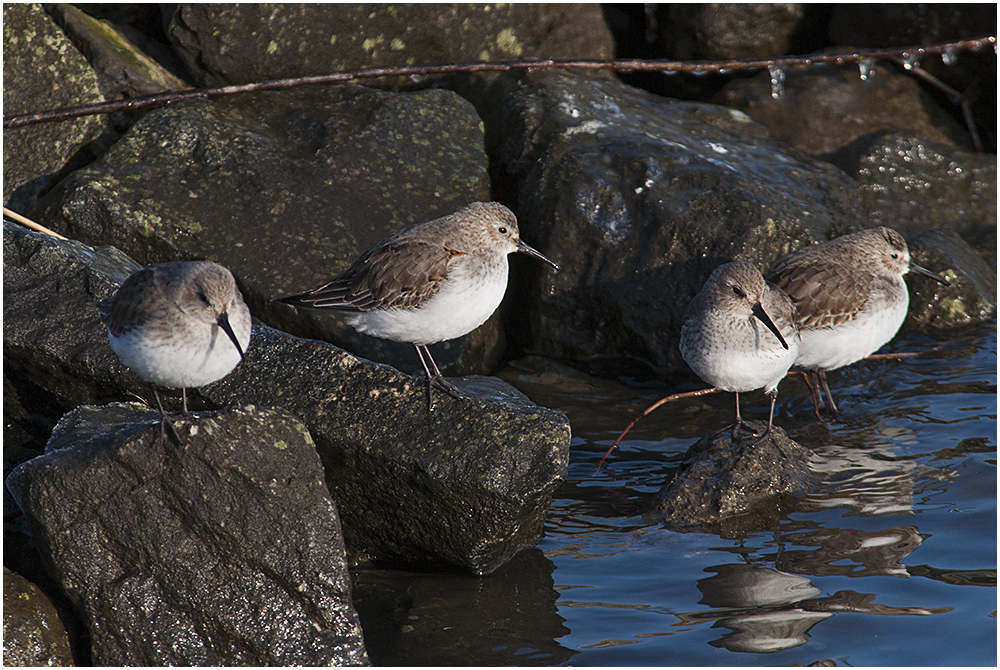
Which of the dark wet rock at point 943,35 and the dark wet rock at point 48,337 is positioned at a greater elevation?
the dark wet rock at point 943,35

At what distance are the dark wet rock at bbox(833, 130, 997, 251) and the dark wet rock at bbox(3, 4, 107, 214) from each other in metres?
8.56

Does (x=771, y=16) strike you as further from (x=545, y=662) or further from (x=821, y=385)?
(x=545, y=662)

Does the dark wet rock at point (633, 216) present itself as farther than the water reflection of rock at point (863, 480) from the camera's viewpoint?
Yes

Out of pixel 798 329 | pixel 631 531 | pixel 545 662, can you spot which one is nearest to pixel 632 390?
pixel 798 329

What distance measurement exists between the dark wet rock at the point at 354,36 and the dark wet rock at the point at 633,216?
1.73 metres

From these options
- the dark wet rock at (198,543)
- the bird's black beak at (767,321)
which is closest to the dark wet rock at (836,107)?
the bird's black beak at (767,321)

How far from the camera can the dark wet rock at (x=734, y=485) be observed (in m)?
5.96

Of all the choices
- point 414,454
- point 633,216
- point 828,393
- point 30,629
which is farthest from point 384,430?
point 828,393

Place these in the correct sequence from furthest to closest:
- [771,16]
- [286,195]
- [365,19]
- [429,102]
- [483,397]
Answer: [771,16], [365,19], [429,102], [286,195], [483,397]

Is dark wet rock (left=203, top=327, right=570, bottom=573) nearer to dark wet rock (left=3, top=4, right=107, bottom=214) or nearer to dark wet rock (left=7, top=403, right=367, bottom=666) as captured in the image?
dark wet rock (left=7, top=403, right=367, bottom=666)

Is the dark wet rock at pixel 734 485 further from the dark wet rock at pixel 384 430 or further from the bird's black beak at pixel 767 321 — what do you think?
the dark wet rock at pixel 384 430

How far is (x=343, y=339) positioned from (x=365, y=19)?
414 centimetres

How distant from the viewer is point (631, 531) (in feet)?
19.4

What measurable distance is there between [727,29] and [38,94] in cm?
801
